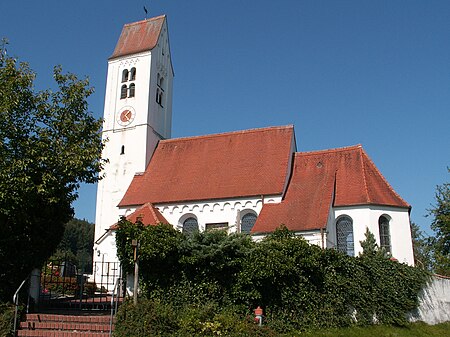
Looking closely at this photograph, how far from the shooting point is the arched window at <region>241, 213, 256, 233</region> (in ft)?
82.4

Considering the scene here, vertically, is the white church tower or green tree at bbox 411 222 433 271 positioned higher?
the white church tower

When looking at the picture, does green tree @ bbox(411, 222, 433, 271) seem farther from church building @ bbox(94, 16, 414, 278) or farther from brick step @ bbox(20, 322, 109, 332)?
brick step @ bbox(20, 322, 109, 332)

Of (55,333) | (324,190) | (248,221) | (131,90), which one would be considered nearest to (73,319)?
(55,333)

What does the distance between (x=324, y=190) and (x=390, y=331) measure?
9059 mm

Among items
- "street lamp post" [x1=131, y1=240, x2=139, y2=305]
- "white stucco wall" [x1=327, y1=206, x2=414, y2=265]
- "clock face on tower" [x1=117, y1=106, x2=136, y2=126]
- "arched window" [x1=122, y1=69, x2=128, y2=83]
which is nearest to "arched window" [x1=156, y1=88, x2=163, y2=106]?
"clock face on tower" [x1=117, y1=106, x2=136, y2=126]

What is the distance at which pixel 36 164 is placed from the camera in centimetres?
1399

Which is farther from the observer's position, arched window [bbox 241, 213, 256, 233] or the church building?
arched window [bbox 241, 213, 256, 233]

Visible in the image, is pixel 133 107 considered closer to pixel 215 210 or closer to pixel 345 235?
pixel 215 210

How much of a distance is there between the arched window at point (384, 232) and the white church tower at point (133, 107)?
583 inches

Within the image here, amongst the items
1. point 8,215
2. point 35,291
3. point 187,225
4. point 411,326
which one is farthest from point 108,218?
point 411,326

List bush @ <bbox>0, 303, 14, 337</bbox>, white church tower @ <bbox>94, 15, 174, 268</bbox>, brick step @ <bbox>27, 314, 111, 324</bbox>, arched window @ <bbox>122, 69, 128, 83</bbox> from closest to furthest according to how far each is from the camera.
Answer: bush @ <bbox>0, 303, 14, 337</bbox> → brick step @ <bbox>27, 314, 111, 324</bbox> → white church tower @ <bbox>94, 15, 174, 268</bbox> → arched window @ <bbox>122, 69, 128, 83</bbox>

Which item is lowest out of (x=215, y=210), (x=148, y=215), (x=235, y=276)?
(x=235, y=276)

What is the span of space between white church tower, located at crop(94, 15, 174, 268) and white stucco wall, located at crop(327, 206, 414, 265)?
13.0 m

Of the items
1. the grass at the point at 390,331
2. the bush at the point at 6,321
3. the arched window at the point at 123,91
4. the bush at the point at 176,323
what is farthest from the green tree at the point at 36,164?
the arched window at the point at 123,91
